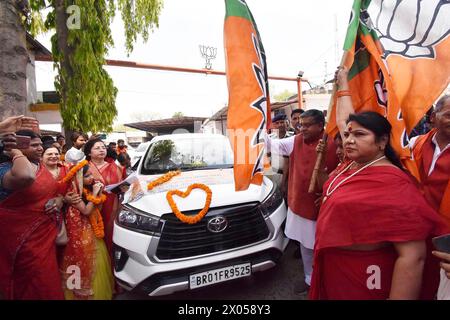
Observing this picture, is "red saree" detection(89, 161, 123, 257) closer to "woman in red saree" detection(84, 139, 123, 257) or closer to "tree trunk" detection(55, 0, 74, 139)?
"woman in red saree" detection(84, 139, 123, 257)

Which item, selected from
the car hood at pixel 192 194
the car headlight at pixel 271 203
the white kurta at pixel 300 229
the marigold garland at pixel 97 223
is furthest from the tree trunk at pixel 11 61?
the car headlight at pixel 271 203

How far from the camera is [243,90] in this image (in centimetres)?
209

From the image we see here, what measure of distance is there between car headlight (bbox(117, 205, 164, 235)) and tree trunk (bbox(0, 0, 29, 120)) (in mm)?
1211

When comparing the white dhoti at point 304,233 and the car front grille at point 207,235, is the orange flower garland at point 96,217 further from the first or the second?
the white dhoti at point 304,233

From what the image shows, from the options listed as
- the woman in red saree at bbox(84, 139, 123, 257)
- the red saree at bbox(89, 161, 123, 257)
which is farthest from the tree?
the red saree at bbox(89, 161, 123, 257)

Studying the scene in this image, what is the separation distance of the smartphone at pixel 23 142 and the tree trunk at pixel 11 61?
385mm

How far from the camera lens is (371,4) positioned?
1.90 metres

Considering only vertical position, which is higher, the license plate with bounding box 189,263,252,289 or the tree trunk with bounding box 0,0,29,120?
the tree trunk with bounding box 0,0,29,120

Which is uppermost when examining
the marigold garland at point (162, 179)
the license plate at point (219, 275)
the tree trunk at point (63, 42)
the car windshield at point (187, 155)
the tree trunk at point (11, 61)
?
the tree trunk at point (63, 42)

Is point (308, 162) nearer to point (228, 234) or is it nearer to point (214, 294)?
point (228, 234)

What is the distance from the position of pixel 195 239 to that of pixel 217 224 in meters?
0.23

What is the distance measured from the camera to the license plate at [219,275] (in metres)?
2.31

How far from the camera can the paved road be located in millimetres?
2656

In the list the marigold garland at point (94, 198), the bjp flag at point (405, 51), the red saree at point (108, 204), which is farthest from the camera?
the red saree at point (108, 204)
